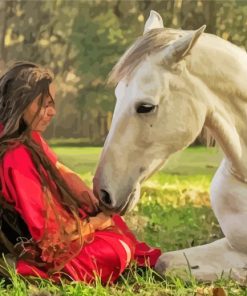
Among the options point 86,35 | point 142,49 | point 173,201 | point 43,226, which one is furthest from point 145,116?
point 173,201

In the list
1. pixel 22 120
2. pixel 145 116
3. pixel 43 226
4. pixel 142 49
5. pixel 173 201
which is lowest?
pixel 173 201

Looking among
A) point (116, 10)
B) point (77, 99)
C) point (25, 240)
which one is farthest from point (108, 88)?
point (25, 240)

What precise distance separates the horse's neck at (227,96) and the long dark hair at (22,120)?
21.9 inches

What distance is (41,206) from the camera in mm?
2441

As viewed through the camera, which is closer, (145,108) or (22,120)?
(145,108)

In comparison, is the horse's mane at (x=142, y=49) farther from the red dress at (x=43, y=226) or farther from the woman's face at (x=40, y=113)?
the red dress at (x=43, y=226)

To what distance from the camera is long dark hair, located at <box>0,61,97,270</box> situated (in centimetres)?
247

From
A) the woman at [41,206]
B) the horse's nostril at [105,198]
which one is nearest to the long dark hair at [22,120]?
the woman at [41,206]

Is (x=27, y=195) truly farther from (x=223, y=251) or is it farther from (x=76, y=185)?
(x=223, y=251)

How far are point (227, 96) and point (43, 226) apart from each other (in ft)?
2.56

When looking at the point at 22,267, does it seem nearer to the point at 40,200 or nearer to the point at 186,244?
the point at 40,200

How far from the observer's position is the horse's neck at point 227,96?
232 cm

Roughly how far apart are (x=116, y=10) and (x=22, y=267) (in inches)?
46.0

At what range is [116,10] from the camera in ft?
9.64
